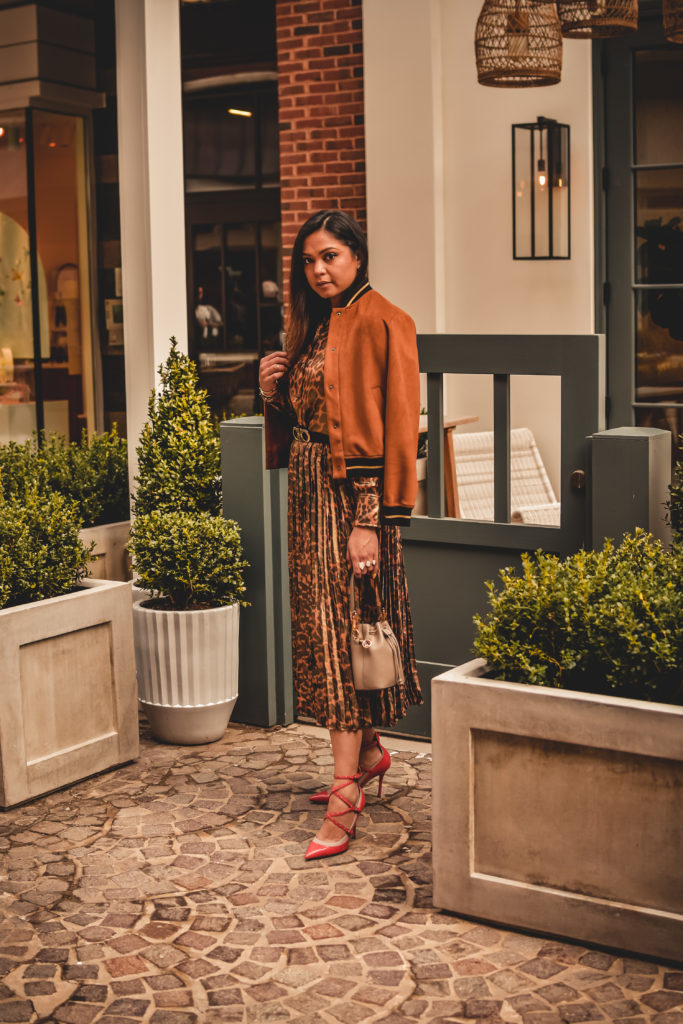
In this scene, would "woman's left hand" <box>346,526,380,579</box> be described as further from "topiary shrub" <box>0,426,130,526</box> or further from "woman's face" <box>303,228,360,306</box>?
"topiary shrub" <box>0,426,130,526</box>

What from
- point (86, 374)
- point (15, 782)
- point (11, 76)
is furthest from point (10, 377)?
point (15, 782)

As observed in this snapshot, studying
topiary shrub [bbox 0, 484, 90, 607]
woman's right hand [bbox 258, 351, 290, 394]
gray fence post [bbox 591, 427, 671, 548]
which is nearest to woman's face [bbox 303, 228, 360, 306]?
woman's right hand [bbox 258, 351, 290, 394]

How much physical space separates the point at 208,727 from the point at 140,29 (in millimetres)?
3011

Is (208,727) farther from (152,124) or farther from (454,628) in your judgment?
(152,124)

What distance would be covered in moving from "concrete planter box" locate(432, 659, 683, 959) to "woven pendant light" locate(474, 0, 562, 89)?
3.34 metres

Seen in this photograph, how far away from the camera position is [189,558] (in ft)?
15.3

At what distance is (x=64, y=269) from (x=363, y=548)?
5279 mm

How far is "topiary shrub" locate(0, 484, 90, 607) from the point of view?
14.2 ft

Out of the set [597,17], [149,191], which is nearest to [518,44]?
[597,17]

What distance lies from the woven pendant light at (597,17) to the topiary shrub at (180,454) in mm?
2002

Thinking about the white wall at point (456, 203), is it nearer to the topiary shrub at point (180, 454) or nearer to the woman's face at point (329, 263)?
the topiary shrub at point (180, 454)

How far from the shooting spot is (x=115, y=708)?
456 centimetres

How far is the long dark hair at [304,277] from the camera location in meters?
3.76

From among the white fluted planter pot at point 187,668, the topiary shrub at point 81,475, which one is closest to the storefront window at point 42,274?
the topiary shrub at point 81,475
